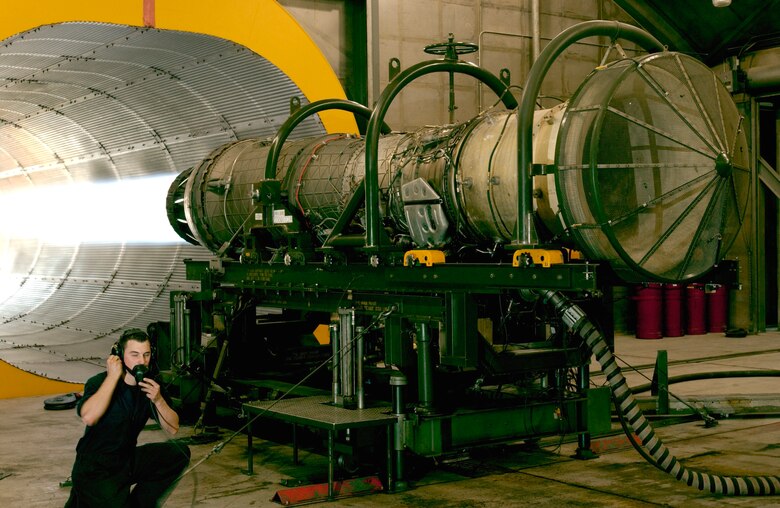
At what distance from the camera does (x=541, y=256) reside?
507 cm

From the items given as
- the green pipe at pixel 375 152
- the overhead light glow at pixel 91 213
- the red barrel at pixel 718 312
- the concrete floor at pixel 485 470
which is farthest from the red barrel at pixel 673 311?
the green pipe at pixel 375 152

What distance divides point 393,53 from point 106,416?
8.70m

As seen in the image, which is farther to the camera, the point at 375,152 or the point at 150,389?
the point at 375,152

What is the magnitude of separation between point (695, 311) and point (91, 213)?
9.17 m

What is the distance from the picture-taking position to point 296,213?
723 cm

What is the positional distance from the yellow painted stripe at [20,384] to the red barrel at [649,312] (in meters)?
8.60

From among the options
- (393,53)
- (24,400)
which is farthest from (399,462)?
→ (393,53)

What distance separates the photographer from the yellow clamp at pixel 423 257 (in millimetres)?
5789

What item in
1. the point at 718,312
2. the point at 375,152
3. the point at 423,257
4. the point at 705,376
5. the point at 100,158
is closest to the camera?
the point at 423,257

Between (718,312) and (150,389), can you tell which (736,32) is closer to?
(718,312)

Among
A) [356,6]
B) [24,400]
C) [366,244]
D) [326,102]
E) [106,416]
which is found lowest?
[24,400]

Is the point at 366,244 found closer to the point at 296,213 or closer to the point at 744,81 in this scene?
the point at 296,213

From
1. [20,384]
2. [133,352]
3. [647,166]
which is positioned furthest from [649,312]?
[133,352]

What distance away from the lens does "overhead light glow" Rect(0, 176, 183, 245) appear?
12744 millimetres
